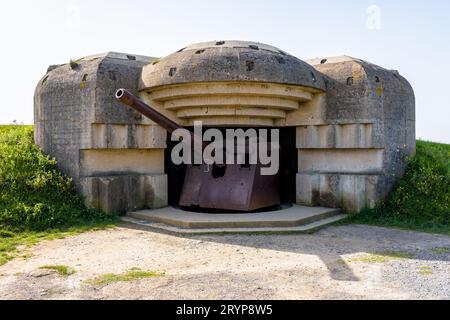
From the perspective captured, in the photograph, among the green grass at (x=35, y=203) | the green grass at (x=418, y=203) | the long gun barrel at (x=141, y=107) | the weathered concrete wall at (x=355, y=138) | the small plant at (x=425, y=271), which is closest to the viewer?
the small plant at (x=425, y=271)

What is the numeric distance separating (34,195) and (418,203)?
289 inches

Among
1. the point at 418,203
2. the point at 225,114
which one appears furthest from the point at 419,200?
the point at 225,114

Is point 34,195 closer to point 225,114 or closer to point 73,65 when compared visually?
point 73,65

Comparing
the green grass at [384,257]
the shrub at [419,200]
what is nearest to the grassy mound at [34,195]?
the green grass at [384,257]

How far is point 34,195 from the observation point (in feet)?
26.4

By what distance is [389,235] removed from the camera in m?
7.00

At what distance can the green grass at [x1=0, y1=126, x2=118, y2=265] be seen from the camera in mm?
7035

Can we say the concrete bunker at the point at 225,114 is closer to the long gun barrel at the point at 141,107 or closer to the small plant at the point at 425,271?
the long gun barrel at the point at 141,107

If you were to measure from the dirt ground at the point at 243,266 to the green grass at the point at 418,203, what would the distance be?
0.82m

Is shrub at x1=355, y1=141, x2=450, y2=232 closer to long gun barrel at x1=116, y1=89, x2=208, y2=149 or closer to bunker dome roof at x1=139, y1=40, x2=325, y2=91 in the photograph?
bunker dome roof at x1=139, y1=40, x2=325, y2=91

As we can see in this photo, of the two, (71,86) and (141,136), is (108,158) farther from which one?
(71,86)

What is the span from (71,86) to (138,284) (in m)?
5.54

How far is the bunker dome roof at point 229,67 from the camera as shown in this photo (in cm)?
796

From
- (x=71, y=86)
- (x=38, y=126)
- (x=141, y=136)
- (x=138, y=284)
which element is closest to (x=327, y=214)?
(x=141, y=136)
